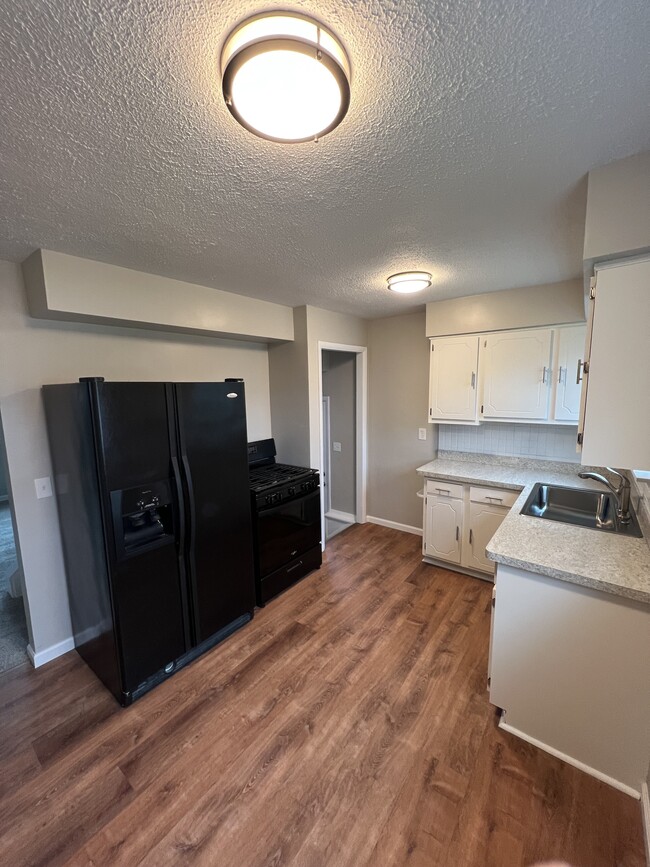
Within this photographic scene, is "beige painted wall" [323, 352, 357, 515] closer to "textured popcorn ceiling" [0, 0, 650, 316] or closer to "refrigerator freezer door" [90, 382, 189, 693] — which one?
"textured popcorn ceiling" [0, 0, 650, 316]

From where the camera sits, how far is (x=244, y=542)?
2.46 metres

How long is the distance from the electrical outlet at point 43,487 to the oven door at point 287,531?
4.40 ft

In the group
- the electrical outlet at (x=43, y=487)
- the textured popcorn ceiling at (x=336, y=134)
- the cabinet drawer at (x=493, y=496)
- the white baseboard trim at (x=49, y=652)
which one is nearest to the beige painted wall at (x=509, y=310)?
the textured popcorn ceiling at (x=336, y=134)

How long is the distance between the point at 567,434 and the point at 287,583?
272 cm

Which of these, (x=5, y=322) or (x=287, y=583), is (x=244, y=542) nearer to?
(x=287, y=583)

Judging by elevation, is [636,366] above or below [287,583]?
above

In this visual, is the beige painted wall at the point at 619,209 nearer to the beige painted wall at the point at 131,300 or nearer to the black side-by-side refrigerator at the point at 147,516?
the black side-by-side refrigerator at the point at 147,516

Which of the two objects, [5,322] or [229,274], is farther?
[229,274]

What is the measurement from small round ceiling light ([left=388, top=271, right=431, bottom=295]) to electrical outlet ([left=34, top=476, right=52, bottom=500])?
2.62 m

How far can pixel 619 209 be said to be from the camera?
1.24m

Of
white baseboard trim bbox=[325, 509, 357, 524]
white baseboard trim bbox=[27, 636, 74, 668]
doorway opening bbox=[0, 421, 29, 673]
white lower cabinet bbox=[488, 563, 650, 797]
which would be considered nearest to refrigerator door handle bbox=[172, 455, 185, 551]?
doorway opening bbox=[0, 421, 29, 673]

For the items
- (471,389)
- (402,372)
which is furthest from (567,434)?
(402,372)

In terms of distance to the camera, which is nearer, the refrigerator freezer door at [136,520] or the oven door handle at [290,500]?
the refrigerator freezer door at [136,520]

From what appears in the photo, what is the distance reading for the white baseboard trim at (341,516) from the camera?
4457 millimetres
